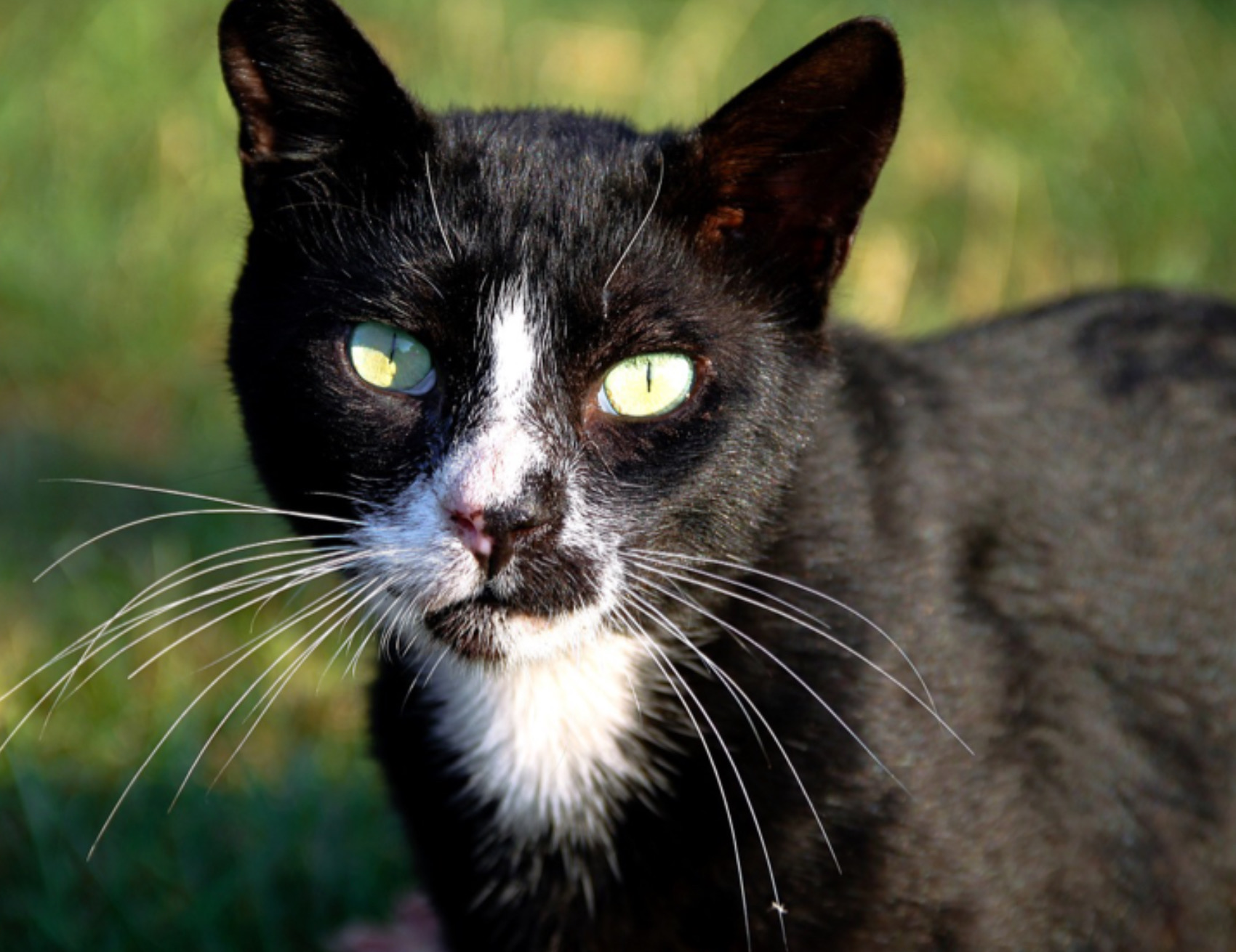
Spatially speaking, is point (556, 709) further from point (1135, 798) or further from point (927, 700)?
point (1135, 798)

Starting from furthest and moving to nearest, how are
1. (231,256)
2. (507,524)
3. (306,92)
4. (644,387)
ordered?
(231,256) → (306,92) → (644,387) → (507,524)

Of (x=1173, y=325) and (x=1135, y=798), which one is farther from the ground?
(x=1173, y=325)

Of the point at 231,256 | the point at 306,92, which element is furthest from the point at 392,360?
the point at 231,256

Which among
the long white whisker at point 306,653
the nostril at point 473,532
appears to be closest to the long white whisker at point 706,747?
the nostril at point 473,532

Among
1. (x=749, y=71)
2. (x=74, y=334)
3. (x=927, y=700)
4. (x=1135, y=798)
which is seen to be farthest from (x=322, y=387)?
(x=749, y=71)

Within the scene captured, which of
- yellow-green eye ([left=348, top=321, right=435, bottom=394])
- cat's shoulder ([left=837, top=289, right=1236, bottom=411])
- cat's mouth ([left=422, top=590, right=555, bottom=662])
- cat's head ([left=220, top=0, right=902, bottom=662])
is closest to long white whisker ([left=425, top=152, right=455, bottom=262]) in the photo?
cat's head ([left=220, top=0, right=902, bottom=662])

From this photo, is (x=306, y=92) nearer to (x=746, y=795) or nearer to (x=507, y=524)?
(x=507, y=524)
